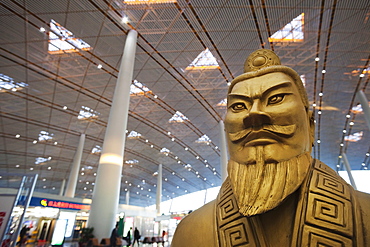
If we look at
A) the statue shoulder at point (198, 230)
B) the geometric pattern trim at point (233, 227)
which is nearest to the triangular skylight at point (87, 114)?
the statue shoulder at point (198, 230)

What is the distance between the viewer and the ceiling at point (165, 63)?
1041 cm

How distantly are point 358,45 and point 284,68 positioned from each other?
14.5 m

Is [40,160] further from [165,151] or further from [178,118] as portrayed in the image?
[178,118]

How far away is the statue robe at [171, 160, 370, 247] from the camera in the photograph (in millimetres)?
1282

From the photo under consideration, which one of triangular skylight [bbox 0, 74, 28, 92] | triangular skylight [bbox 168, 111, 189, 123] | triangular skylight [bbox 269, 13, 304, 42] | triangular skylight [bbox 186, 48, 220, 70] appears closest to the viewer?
triangular skylight [bbox 269, 13, 304, 42]

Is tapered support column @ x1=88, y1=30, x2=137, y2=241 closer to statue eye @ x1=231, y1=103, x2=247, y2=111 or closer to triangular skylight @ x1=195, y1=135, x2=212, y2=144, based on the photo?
statue eye @ x1=231, y1=103, x2=247, y2=111

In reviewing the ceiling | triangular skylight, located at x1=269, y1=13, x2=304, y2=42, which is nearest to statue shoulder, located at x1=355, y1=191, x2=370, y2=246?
the ceiling

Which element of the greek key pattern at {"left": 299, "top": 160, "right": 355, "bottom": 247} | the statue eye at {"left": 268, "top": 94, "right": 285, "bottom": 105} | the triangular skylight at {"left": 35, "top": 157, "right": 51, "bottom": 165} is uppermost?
the triangular skylight at {"left": 35, "top": 157, "right": 51, "bottom": 165}

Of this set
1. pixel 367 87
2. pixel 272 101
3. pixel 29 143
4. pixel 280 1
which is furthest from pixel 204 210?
Answer: pixel 29 143

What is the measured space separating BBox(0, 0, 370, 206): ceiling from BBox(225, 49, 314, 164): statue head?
645 centimetres

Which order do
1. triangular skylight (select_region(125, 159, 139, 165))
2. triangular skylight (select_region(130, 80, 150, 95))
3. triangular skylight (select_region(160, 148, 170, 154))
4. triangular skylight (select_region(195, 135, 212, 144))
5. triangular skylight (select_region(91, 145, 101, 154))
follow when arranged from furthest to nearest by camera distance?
triangular skylight (select_region(125, 159, 139, 165)) → triangular skylight (select_region(160, 148, 170, 154)) → triangular skylight (select_region(91, 145, 101, 154)) → triangular skylight (select_region(195, 135, 212, 144)) → triangular skylight (select_region(130, 80, 150, 95))

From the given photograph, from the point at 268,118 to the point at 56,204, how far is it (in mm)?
17103

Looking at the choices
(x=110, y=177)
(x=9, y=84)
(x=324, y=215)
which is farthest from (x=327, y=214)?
(x=9, y=84)

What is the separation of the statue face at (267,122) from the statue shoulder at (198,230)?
1.72 ft
